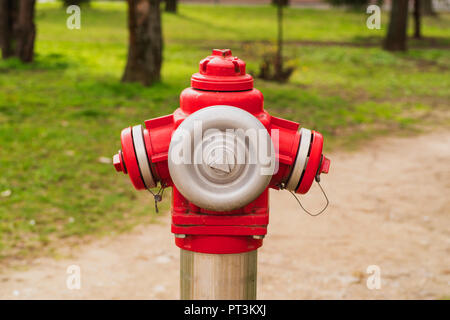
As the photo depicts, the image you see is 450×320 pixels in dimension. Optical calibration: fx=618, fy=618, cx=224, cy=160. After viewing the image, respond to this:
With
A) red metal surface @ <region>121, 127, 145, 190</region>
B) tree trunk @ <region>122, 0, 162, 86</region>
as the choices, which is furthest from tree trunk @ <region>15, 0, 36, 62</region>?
red metal surface @ <region>121, 127, 145, 190</region>

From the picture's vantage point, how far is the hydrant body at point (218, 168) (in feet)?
5.76

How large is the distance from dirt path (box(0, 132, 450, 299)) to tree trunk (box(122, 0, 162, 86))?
443 centimetres

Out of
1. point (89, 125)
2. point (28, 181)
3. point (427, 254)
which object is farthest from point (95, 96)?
point (427, 254)

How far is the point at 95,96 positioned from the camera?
8.99 meters

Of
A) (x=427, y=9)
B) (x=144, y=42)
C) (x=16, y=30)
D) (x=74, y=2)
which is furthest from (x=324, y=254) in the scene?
(x=427, y=9)

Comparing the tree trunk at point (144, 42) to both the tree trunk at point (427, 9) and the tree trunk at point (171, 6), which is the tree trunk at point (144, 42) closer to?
the tree trunk at point (171, 6)

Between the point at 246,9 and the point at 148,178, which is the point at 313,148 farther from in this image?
the point at 246,9

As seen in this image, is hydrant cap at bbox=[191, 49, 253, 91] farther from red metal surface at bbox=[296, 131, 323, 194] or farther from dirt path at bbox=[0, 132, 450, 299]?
dirt path at bbox=[0, 132, 450, 299]

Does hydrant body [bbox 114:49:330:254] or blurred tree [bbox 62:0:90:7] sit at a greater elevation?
blurred tree [bbox 62:0:90:7]

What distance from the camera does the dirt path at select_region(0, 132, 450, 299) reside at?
4.00m

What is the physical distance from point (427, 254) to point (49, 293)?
2697 mm

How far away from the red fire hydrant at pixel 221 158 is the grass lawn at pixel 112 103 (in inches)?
108

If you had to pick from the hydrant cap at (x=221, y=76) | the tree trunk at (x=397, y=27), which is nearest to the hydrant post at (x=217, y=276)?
the hydrant cap at (x=221, y=76)

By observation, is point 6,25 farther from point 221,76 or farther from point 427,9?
point 427,9
